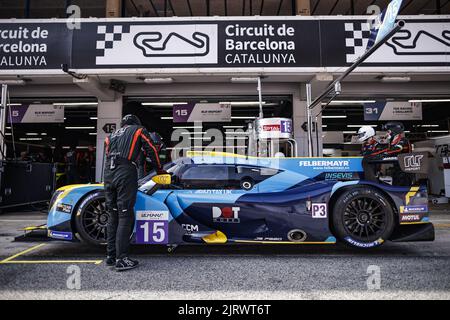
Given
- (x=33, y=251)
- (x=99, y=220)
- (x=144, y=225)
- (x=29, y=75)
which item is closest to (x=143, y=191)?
(x=144, y=225)

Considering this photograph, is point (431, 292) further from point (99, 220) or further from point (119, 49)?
point (119, 49)

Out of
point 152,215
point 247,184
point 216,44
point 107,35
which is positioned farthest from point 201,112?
point 152,215

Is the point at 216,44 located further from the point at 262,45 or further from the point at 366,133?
the point at 366,133

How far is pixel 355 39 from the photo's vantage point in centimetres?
711

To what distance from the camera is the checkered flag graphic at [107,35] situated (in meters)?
7.16

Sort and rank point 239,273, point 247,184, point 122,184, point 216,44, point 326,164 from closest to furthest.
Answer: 1. point 239,273
2. point 122,184
3. point 247,184
4. point 326,164
5. point 216,44

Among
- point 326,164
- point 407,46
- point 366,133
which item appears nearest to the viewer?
point 326,164

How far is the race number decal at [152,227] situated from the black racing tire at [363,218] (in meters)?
1.85

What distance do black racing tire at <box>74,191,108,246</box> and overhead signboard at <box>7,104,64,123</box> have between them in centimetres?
729

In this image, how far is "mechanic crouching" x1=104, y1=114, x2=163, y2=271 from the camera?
290 centimetres

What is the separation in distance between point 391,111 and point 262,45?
4731 millimetres

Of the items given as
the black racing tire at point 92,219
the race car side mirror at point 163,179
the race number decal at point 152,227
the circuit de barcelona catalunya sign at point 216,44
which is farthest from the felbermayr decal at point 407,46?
the black racing tire at point 92,219

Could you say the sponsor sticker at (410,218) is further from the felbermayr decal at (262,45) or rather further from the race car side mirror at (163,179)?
the felbermayr decal at (262,45)

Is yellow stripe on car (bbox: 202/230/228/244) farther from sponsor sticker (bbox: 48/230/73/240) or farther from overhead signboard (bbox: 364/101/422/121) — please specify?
overhead signboard (bbox: 364/101/422/121)
